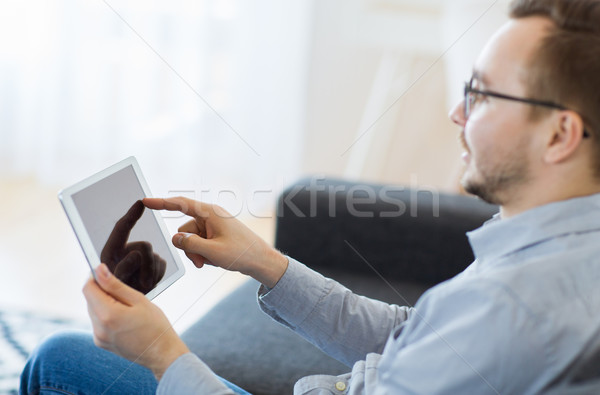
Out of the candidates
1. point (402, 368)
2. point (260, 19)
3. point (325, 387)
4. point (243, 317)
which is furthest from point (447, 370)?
point (260, 19)

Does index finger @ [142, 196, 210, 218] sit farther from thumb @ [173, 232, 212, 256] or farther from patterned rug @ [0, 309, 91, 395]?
patterned rug @ [0, 309, 91, 395]

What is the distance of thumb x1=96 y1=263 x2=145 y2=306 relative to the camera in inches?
34.2

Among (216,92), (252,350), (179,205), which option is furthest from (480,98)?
(216,92)

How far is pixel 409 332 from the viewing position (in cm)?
86

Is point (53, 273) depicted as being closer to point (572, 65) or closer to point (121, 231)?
point (121, 231)

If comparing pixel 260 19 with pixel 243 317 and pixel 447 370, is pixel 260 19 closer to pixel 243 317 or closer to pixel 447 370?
pixel 243 317

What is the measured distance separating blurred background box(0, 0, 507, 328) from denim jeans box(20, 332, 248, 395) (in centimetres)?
175

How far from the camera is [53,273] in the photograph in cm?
236

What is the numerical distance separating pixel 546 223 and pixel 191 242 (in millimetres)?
530

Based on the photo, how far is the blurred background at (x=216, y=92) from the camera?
297cm

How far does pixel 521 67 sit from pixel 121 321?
588mm

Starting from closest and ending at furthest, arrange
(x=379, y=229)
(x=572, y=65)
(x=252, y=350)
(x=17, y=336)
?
(x=572, y=65)
(x=252, y=350)
(x=379, y=229)
(x=17, y=336)

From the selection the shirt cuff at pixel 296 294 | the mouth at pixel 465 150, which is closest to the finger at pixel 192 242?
the shirt cuff at pixel 296 294

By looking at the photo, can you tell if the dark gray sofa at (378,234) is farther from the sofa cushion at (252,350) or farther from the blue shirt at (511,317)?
the blue shirt at (511,317)
